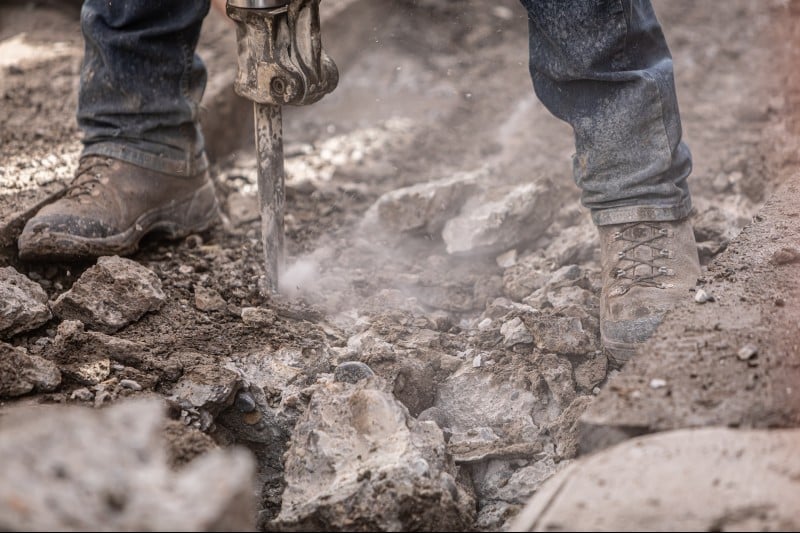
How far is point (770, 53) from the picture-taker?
442 centimetres

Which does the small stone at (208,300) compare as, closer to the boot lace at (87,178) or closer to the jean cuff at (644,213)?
the boot lace at (87,178)

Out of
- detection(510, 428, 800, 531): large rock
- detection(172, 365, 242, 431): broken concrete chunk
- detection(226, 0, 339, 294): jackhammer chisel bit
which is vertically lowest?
detection(172, 365, 242, 431): broken concrete chunk

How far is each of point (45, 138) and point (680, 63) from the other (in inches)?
118

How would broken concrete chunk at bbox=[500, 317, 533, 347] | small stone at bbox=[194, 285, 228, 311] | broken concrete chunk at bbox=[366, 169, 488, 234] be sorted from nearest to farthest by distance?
broken concrete chunk at bbox=[500, 317, 533, 347], small stone at bbox=[194, 285, 228, 311], broken concrete chunk at bbox=[366, 169, 488, 234]

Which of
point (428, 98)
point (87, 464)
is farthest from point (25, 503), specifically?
point (428, 98)

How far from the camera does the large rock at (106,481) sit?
115 centimetres

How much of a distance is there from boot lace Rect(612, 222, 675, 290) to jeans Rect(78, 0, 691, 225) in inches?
1.2

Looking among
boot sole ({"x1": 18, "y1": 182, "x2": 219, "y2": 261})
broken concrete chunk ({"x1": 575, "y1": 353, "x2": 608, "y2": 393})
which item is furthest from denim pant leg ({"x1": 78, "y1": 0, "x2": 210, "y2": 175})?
broken concrete chunk ({"x1": 575, "y1": 353, "x2": 608, "y2": 393})

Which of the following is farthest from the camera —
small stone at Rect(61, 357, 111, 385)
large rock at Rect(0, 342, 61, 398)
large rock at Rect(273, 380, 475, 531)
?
small stone at Rect(61, 357, 111, 385)

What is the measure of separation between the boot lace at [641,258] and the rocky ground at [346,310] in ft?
0.50

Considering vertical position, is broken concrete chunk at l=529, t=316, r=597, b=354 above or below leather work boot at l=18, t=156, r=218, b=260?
below

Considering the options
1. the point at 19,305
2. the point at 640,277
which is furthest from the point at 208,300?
the point at 640,277

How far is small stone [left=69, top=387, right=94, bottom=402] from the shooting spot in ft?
6.05

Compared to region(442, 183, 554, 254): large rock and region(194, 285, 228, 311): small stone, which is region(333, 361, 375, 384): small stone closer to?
region(194, 285, 228, 311): small stone
